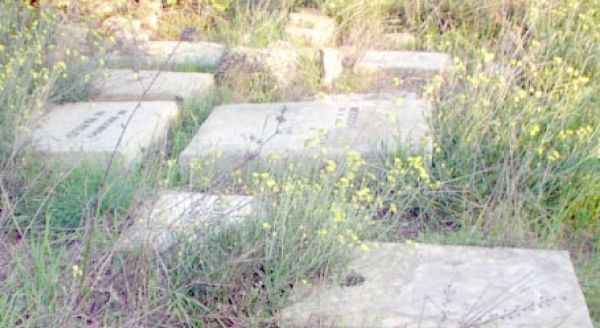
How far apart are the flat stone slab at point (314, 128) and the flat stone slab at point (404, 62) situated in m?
0.50

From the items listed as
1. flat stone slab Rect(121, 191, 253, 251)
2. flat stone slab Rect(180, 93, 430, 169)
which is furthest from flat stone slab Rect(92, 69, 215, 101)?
flat stone slab Rect(121, 191, 253, 251)

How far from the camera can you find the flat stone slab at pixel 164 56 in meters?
4.67

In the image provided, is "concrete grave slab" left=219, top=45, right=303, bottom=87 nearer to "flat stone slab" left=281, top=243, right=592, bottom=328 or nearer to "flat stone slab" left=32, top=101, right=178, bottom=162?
"flat stone slab" left=32, top=101, right=178, bottom=162

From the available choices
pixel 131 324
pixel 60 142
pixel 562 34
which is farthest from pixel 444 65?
pixel 131 324

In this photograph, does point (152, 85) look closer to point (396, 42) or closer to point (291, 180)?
point (396, 42)

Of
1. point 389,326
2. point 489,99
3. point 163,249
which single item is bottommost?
point 389,326

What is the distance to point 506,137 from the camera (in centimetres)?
338

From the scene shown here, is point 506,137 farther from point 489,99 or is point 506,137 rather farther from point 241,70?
point 241,70

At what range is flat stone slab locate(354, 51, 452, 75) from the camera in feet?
15.1

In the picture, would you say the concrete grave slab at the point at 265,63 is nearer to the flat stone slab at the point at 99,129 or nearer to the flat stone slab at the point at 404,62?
the flat stone slab at the point at 404,62

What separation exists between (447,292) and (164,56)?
9.38 ft

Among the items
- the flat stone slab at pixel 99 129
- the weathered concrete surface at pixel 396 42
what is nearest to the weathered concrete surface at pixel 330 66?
the weathered concrete surface at pixel 396 42

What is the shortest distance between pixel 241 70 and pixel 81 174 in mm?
1683

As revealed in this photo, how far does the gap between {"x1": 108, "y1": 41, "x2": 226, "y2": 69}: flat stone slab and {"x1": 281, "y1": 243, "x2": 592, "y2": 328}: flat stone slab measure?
245cm
